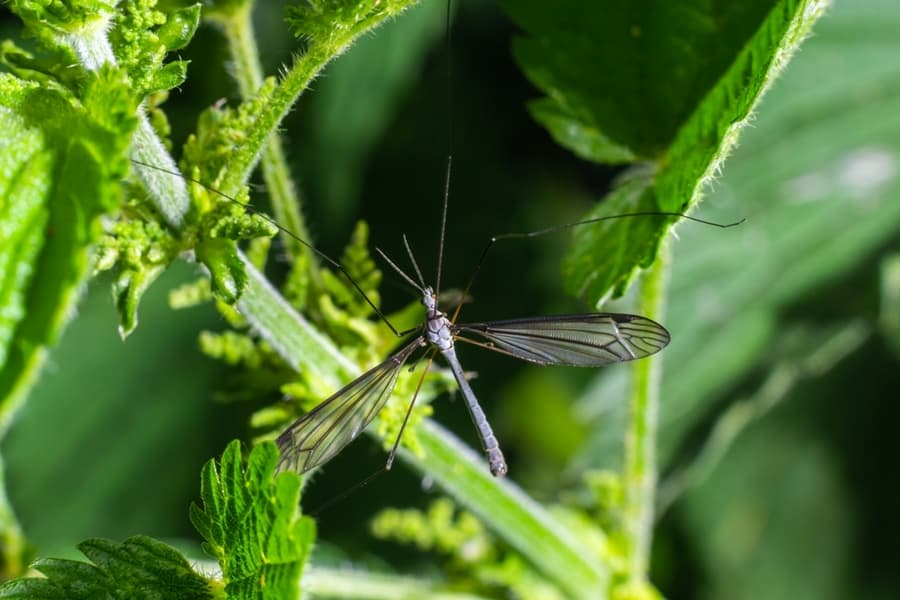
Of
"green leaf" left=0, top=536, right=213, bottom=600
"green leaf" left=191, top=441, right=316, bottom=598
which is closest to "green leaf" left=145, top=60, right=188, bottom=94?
"green leaf" left=191, top=441, right=316, bottom=598

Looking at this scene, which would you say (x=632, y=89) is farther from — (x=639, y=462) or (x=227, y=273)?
(x=227, y=273)

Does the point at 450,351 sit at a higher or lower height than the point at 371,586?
higher

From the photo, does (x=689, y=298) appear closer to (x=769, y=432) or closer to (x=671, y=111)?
(x=769, y=432)

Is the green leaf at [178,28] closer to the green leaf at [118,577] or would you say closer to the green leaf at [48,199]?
the green leaf at [48,199]

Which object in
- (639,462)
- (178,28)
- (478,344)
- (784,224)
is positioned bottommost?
(639,462)

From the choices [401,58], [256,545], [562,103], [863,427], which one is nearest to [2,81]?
[256,545]

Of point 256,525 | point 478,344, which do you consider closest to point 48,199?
point 256,525

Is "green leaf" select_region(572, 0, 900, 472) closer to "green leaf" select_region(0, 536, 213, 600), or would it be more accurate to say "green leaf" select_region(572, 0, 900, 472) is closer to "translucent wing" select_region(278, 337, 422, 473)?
"translucent wing" select_region(278, 337, 422, 473)
